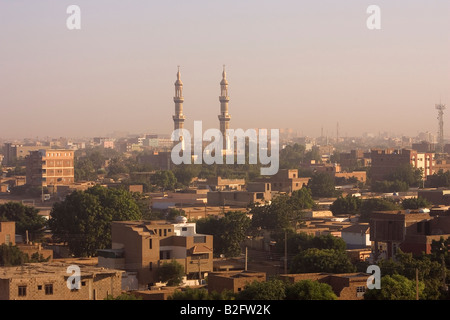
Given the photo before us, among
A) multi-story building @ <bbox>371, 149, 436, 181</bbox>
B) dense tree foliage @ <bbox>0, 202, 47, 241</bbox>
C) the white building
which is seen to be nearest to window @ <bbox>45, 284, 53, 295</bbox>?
the white building

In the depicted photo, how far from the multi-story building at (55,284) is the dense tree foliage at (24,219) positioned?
9.71 metres

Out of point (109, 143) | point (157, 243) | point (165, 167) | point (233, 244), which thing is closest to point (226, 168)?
point (165, 167)

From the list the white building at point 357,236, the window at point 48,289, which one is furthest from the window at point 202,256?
the window at point 48,289

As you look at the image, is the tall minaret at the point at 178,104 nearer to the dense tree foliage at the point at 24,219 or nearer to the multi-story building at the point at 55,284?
the dense tree foliage at the point at 24,219

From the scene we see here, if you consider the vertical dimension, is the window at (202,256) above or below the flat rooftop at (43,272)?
below

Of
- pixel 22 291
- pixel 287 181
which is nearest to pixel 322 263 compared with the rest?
pixel 22 291

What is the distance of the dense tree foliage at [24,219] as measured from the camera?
84.8 feet

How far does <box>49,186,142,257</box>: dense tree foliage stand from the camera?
23266 millimetres

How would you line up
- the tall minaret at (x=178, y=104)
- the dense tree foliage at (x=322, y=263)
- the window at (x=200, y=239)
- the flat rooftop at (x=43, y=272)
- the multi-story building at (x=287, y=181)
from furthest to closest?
the tall minaret at (x=178, y=104) < the multi-story building at (x=287, y=181) < the window at (x=200, y=239) < the dense tree foliage at (x=322, y=263) < the flat rooftop at (x=43, y=272)

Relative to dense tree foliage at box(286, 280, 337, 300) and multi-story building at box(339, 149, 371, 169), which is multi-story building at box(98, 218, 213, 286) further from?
multi-story building at box(339, 149, 371, 169)

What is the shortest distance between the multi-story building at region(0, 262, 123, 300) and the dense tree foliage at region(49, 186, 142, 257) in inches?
272

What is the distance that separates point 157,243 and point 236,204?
15246 mm
